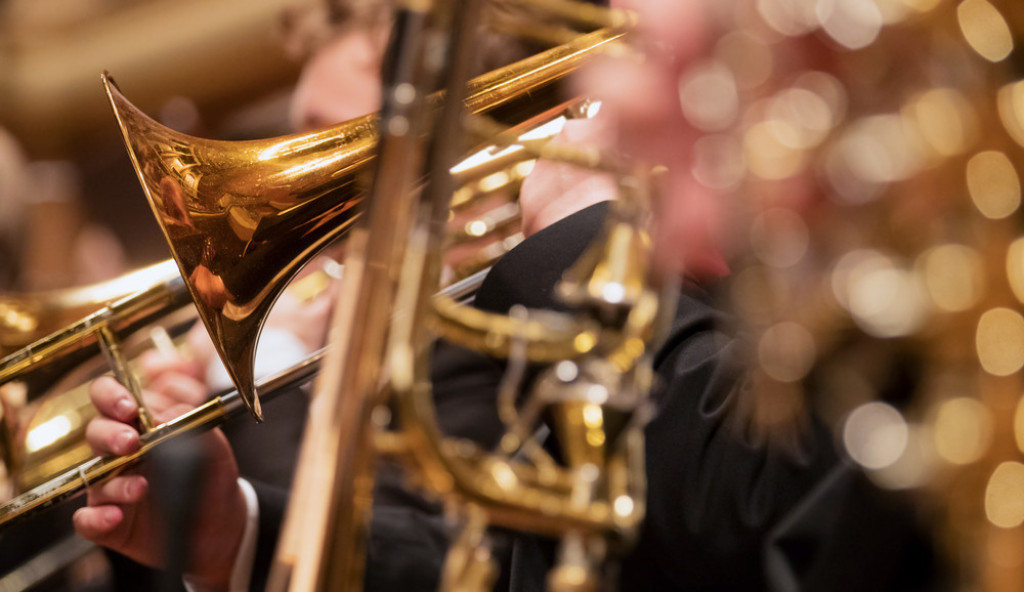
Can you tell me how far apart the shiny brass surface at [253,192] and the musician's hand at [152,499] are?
23 centimetres

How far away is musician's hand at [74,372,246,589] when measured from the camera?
96 centimetres

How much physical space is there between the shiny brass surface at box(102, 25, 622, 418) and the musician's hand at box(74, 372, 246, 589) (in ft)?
0.74

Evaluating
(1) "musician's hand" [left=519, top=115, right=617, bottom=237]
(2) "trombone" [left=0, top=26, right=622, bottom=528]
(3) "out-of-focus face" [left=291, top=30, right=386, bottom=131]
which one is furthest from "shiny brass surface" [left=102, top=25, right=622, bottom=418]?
(3) "out-of-focus face" [left=291, top=30, right=386, bottom=131]

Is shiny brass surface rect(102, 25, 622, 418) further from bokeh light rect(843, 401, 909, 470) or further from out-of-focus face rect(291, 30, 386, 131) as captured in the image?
out-of-focus face rect(291, 30, 386, 131)

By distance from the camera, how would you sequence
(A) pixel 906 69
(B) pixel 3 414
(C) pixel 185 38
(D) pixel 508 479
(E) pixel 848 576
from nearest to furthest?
(D) pixel 508 479 < (E) pixel 848 576 < (A) pixel 906 69 < (B) pixel 3 414 < (C) pixel 185 38

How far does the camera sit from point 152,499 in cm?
103

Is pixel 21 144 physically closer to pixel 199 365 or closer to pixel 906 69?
pixel 199 365

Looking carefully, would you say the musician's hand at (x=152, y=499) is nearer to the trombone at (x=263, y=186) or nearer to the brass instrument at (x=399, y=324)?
the brass instrument at (x=399, y=324)

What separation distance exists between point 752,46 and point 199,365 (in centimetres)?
78

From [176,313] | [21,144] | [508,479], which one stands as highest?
[508,479]

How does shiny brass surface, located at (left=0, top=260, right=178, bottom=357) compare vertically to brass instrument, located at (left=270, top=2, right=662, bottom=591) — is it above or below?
below

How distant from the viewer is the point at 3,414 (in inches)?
47.2

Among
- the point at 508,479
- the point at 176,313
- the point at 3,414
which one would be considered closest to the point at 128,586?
the point at 3,414

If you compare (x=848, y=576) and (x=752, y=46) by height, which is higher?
(x=752, y=46)
